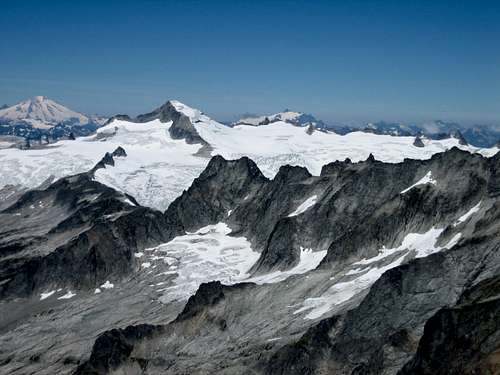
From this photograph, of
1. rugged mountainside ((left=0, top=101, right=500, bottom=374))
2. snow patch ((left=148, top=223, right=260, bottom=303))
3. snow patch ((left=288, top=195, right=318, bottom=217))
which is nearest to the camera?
rugged mountainside ((left=0, top=101, right=500, bottom=374))

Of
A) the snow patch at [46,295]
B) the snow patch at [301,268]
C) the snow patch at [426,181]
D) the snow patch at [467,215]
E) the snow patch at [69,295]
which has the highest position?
the snow patch at [426,181]

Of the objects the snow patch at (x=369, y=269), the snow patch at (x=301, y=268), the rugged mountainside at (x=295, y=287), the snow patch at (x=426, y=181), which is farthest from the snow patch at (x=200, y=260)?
the snow patch at (x=426, y=181)

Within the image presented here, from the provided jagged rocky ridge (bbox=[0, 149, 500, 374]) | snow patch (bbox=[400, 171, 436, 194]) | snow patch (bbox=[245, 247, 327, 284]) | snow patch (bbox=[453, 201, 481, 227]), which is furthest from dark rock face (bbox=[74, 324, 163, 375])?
snow patch (bbox=[400, 171, 436, 194])

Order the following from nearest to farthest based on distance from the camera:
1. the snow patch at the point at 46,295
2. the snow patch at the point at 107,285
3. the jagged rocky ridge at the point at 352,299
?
1. the jagged rocky ridge at the point at 352,299
2. the snow patch at the point at 107,285
3. the snow patch at the point at 46,295

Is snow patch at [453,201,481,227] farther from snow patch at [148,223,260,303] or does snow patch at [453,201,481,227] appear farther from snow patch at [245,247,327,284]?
snow patch at [148,223,260,303]

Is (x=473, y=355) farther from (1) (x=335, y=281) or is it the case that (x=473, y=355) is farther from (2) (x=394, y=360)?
(1) (x=335, y=281)

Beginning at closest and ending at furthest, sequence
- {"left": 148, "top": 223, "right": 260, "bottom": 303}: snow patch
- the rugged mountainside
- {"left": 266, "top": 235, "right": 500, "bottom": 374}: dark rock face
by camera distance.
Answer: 1. {"left": 266, "top": 235, "right": 500, "bottom": 374}: dark rock face
2. the rugged mountainside
3. {"left": 148, "top": 223, "right": 260, "bottom": 303}: snow patch

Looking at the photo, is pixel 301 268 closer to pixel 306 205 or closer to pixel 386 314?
pixel 306 205

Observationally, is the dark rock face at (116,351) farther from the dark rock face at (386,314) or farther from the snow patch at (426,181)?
the snow patch at (426,181)

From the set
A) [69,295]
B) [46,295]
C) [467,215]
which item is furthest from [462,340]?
[46,295]
